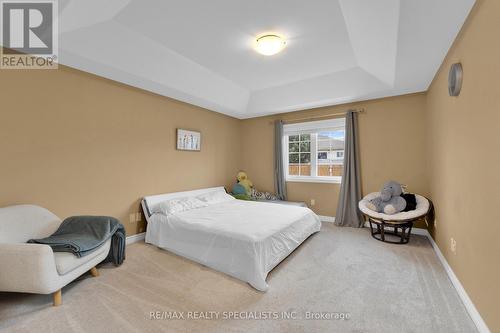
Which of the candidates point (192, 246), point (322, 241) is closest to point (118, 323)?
point (192, 246)

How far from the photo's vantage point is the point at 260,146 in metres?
5.31

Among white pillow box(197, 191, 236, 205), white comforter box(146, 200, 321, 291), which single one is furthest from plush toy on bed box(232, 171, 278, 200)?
white comforter box(146, 200, 321, 291)

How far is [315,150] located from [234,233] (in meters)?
3.01

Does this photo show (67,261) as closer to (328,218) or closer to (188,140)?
(188,140)

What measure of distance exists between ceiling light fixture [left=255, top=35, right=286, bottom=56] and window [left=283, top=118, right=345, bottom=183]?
226 cm

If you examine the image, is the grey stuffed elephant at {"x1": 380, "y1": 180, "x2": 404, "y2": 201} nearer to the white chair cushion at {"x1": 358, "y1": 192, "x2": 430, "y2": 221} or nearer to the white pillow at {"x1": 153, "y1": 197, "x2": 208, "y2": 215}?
the white chair cushion at {"x1": 358, "y1": 192, "x2": 430, "y2": 221}

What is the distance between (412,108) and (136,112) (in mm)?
4538

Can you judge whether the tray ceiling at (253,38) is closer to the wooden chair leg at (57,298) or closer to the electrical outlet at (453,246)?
the electrical outlet at (453,246)

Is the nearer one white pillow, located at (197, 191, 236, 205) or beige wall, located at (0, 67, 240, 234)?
beige wall, located at (0, 67, 240, 234)

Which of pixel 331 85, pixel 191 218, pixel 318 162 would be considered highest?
pixel 331 85

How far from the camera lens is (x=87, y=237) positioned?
2.24 meters

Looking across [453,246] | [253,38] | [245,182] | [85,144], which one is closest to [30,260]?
[85,144]

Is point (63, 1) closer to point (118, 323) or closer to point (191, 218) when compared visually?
point (191, 218)

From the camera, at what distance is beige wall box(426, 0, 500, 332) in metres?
1.39
